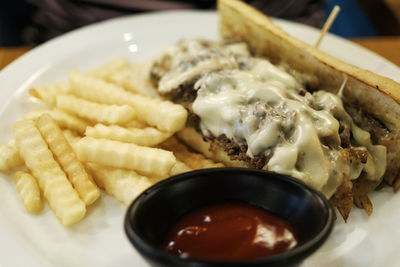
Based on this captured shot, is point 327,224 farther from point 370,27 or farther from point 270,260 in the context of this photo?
point 370,27

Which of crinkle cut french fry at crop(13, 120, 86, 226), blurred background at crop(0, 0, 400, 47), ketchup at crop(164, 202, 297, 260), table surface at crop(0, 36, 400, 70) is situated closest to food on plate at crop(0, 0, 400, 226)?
crinkle cut french fry at crop(13, 120, 86, 226)

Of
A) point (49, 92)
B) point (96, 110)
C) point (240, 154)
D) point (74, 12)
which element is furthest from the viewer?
point (74, 12)

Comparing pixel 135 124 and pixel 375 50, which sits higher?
pixel 375 50

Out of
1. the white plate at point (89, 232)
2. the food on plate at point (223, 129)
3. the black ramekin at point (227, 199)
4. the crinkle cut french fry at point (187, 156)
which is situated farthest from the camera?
the crinkle cut french fry at point (187, 156)

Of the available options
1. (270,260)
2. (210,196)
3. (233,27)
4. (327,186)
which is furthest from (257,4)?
(270,260)

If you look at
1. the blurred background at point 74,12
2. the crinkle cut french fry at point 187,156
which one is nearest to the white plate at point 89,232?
the crinkle cut french fry at point 187,156

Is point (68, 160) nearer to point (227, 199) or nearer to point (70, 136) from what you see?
point (70, 136)

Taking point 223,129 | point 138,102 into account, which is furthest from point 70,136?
point 223,129

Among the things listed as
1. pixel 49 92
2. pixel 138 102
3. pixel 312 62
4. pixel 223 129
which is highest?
pixel 312 62

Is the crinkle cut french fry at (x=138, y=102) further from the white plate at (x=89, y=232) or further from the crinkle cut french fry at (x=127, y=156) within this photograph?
the white plate at (x=89, y=232)
